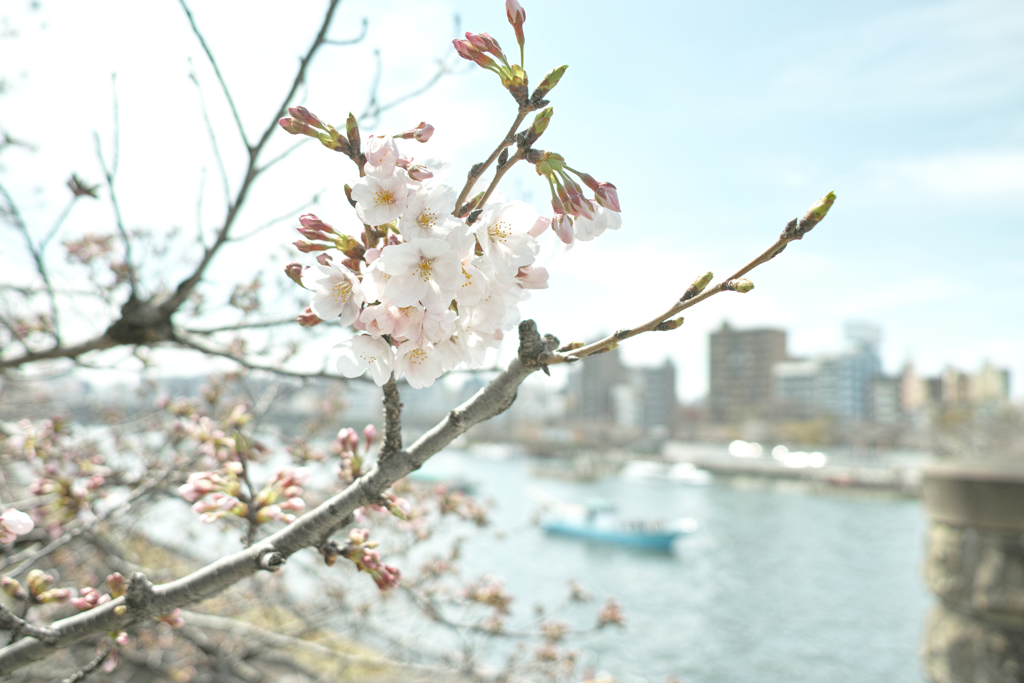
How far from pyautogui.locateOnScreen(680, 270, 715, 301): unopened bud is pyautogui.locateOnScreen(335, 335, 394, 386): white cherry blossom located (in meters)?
0.45

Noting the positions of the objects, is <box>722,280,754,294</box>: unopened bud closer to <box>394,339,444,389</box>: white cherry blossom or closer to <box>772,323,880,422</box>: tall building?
<box>394,339,444,389</box>: white cherry blossom

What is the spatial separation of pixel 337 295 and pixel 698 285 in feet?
1.78

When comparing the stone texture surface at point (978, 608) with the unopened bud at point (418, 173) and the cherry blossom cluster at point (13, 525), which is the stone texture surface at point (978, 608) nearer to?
the unopened bud at point (418, 173)

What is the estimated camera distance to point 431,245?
84 cm

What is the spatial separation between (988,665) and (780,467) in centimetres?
5284

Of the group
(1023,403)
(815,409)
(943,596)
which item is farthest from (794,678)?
(815,409)

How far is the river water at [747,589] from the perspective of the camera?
49.3 ft

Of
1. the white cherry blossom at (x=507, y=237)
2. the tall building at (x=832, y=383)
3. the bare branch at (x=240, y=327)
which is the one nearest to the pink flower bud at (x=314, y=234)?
the white cherry blossom at (x=507, y=237)

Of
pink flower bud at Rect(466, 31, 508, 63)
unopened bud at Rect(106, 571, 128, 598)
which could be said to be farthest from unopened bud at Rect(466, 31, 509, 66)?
unopened bud at Rect(106, 571, 128, 598)

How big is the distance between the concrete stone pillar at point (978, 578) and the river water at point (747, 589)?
132 inches

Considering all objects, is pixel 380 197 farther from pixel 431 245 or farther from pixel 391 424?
pixel 391 424

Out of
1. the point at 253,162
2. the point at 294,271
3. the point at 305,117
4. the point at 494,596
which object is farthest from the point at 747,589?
the point at 305,117

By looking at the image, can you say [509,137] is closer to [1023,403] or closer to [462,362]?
[462,362]

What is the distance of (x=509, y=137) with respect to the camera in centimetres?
92
